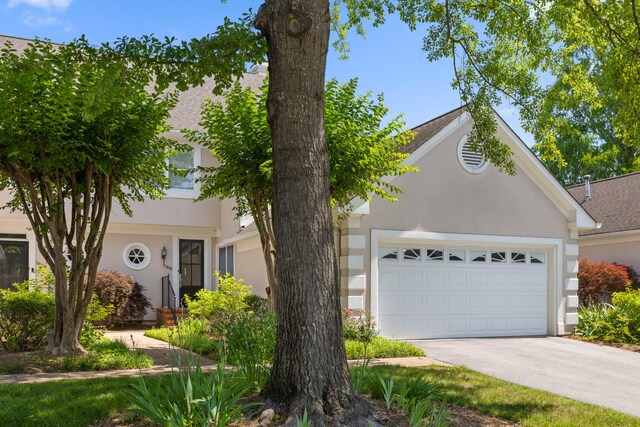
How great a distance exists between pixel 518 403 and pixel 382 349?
4.43 metres

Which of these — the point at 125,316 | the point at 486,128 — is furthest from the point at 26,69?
the point at 125,316

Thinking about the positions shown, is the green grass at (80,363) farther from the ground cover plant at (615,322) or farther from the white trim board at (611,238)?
the white trim board at (611,238)

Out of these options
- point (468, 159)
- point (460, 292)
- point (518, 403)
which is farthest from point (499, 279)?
point (518, 403)

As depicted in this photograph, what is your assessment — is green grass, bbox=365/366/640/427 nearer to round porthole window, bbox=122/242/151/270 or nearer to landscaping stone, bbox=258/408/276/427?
landscaping stone, bbox=258/408/276/427

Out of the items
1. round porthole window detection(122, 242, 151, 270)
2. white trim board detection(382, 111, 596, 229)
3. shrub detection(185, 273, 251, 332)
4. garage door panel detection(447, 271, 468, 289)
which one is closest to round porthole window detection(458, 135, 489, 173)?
white trim board detection(382, 111, 596, 229)

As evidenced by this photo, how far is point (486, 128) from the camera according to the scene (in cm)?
1163

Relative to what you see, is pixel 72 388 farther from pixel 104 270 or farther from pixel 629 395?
pixel 104 270

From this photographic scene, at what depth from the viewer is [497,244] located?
1591 cm

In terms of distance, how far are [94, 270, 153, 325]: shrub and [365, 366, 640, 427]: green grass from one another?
368 inches

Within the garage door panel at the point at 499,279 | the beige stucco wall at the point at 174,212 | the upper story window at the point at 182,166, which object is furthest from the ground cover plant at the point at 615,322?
the upper story window at the point at 182,166

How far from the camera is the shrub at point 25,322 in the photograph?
38.3 feet

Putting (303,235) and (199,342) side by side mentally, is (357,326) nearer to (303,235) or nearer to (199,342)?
(199,342)

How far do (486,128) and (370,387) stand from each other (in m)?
6.09

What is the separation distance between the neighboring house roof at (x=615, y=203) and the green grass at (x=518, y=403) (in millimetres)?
12388
